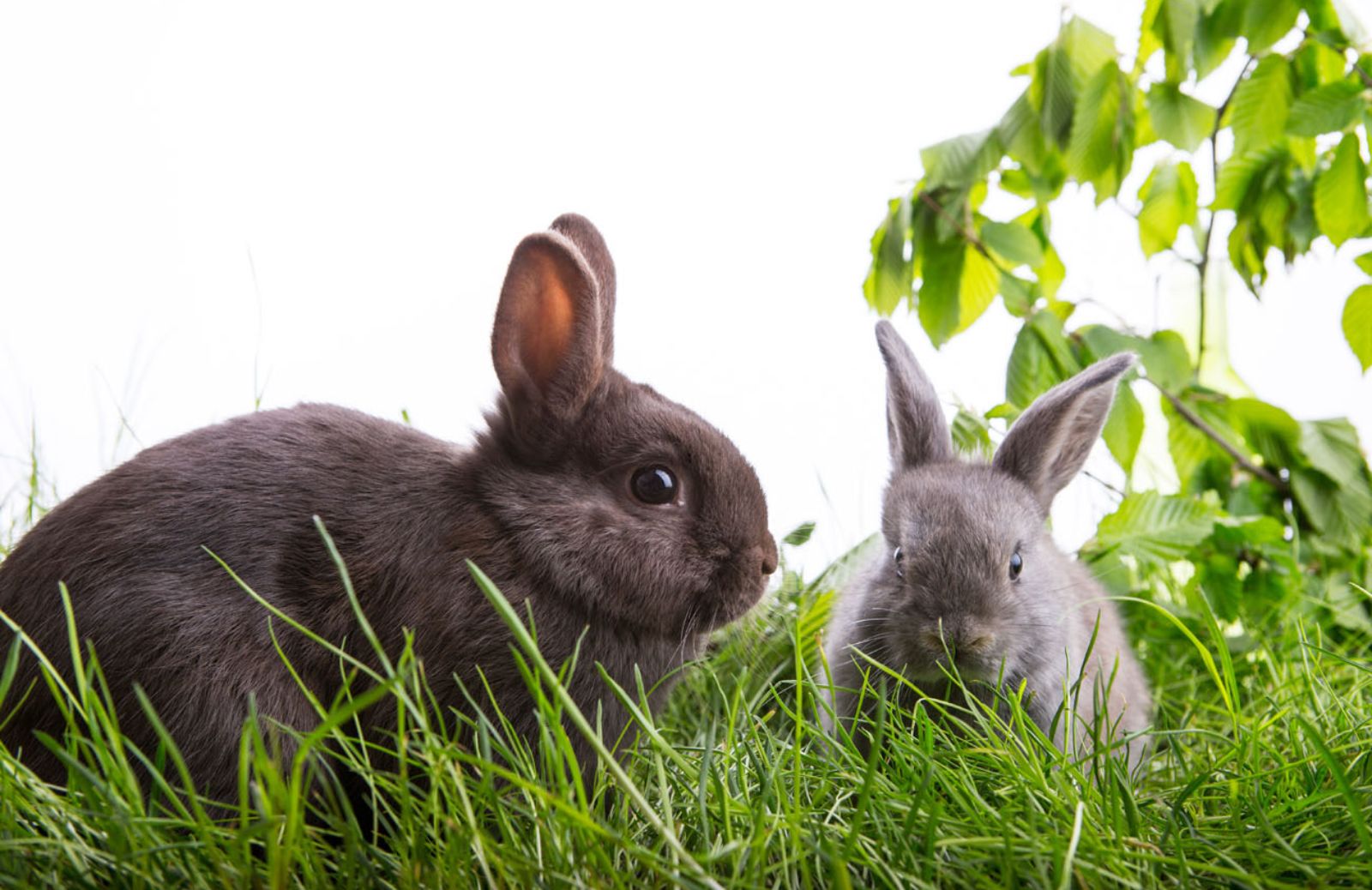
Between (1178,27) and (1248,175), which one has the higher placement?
(1178,27)

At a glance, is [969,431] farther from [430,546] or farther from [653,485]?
[430,546]

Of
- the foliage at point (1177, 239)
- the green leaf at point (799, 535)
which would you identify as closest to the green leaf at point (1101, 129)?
the foliage at point (1177, 239)

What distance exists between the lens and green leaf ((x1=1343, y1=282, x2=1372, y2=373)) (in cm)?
417

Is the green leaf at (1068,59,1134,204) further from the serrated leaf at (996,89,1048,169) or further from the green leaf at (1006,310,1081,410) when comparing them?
the green leaf at (1006,310,1081,410)

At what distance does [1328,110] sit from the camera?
12.9 ft

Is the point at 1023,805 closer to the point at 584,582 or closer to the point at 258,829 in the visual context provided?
the point at 584,582

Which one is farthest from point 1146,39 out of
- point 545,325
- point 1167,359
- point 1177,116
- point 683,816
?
point 683,816

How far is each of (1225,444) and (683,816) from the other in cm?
329

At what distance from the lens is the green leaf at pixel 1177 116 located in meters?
4.40

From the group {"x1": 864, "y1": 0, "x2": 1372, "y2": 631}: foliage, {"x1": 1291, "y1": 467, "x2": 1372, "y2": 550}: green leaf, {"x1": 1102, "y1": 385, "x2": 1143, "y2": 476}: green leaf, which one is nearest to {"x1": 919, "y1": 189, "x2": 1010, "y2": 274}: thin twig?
{"x1": 864, "y1": 0, "x2": 1372, "y2": 631}: foliage

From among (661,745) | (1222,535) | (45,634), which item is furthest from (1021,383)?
(45,634)

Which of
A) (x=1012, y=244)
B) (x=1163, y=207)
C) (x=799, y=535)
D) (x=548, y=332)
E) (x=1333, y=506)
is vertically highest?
(x=1163, y=207)

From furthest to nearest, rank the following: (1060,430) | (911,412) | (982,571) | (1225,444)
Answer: (1225,444)
(911,412)
(1060,430)
(982,571)

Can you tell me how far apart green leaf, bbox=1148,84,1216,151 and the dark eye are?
2.78m
